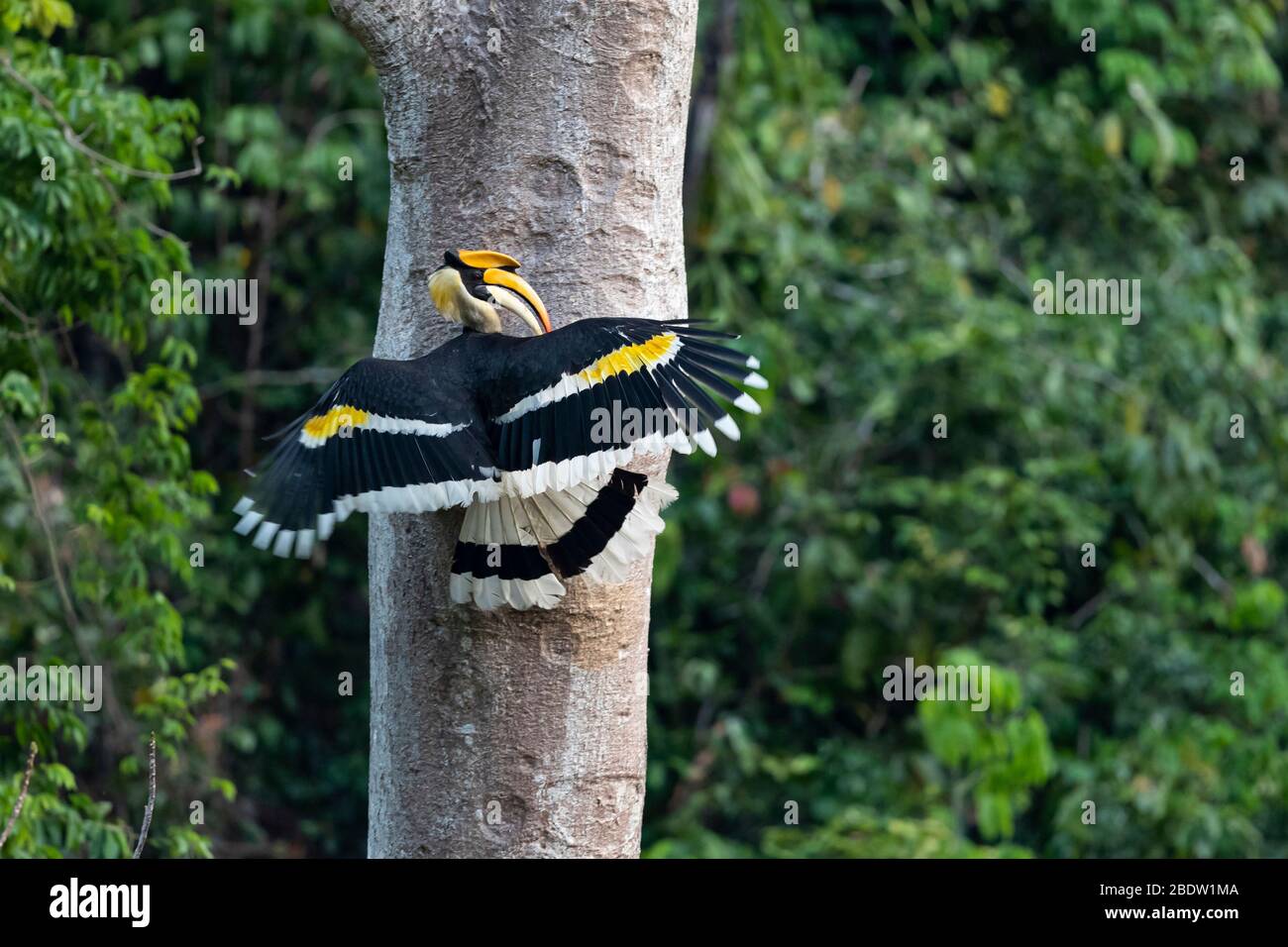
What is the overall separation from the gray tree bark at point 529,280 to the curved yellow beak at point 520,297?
7 centimetres

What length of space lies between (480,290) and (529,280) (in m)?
0.19

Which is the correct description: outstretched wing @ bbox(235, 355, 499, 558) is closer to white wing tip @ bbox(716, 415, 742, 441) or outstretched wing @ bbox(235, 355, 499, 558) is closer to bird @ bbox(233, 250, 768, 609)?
bird @ bbox(233, 250, 768, 609)

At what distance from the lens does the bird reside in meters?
2.90

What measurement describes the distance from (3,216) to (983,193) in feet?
16.6

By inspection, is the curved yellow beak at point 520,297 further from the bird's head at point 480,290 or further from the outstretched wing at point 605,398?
the outstretched wing at point 605,398

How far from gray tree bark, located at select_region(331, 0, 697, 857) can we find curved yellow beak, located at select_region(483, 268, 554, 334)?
66mm

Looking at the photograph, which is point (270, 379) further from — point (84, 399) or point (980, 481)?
point (980, 481)

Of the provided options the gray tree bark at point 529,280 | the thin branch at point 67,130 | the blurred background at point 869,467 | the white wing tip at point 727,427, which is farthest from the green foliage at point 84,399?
the white wing tip at point 727,427

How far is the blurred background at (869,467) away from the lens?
6645mm

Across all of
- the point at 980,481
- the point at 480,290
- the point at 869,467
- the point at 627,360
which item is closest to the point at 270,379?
the point at 869,467

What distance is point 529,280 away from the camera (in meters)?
3.29

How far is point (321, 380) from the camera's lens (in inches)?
266

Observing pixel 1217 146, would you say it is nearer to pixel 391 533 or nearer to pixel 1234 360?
pixel 1234 360
